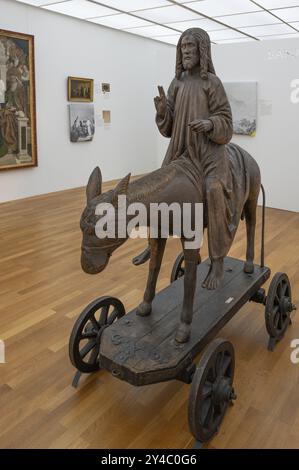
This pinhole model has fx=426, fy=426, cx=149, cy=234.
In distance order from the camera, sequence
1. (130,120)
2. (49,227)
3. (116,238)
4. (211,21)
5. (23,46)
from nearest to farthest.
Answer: (116,238) < (49,227) < (23,46) < (211,21) < (130,120)

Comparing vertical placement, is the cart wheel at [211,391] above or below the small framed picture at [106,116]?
below

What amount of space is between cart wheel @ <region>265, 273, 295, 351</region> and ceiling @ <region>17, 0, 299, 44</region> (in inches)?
229

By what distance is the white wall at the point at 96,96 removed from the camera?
8.45 m

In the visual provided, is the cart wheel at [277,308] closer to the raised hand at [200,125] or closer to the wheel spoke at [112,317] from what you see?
the wheel spoke at [112,317]

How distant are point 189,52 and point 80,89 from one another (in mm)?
7342

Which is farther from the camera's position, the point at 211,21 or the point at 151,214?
the point at 211,21

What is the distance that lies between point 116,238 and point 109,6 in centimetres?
713

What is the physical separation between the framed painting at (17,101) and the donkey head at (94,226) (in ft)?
20.5

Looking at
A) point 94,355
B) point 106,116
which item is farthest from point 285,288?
point 106,116

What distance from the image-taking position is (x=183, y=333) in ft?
8.75

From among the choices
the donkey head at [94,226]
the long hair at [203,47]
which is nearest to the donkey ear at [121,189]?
the donkey head at [94,226]

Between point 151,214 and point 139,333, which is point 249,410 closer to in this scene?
point 139,333

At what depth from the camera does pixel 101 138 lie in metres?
10.4

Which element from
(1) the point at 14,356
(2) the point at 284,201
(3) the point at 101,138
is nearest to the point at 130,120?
(3) the point at 101,138
